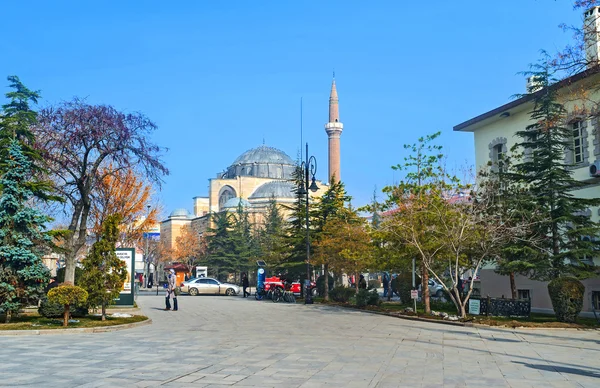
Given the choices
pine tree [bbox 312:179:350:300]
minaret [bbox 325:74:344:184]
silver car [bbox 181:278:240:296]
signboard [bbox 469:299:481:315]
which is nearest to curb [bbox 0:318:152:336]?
signboard [bbox 469:299:481:315]

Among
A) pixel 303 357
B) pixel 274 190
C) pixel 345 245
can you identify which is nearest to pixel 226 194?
pixel 274 190

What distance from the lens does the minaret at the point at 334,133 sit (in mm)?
102812

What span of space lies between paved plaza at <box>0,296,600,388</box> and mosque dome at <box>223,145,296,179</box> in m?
106

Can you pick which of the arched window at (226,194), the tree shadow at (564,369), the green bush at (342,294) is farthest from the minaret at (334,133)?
the tree shadow at (564,369)

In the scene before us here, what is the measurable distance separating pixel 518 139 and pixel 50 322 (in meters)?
22.4

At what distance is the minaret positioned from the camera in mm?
102812

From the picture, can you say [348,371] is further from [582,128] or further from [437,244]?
[582,128]

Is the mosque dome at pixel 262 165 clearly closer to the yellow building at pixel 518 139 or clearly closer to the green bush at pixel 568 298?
the yellow building at pixel 518 139

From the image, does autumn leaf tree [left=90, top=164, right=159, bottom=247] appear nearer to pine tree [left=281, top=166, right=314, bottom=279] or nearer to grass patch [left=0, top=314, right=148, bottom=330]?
pine tree [left=281, top=166, right=314, bottom=279]

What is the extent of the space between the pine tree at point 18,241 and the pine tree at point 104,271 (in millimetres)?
1693

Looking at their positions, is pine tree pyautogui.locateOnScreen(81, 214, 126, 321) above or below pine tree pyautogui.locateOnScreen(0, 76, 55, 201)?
below

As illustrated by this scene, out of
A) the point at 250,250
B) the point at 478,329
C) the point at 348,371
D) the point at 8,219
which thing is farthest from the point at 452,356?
the point at 250,250

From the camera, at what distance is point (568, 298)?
19.4 metres

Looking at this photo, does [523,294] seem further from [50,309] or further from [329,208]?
[50,309]
